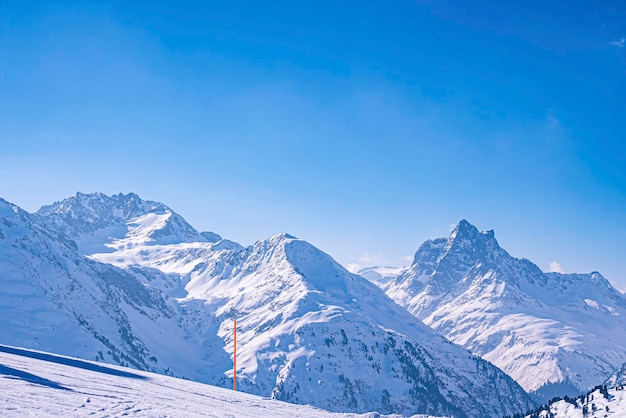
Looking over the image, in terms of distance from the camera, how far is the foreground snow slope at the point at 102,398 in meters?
55.0

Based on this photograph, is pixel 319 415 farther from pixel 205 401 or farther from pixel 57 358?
pixel 57 358

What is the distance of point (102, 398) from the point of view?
209 feet

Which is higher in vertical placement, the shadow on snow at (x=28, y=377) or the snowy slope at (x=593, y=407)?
the shadow on snow at (x=28, y=377)

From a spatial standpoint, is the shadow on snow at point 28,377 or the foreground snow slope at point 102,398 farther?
the shadow on snow at point 28,377

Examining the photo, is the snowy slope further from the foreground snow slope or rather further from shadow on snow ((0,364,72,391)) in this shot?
shadow on snow ((0,364,72,391))

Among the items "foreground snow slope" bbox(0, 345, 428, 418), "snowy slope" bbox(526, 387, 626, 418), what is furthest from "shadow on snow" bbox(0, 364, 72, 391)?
"snowy slope" bbox(526, 387, 626, 418)

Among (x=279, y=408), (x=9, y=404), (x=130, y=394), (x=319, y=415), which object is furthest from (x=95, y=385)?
(x=319, y=415)

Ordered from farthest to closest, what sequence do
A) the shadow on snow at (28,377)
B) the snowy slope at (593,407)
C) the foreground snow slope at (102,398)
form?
the snowy slope at (593,407), the shadow on snow at (28,377), the foreground snow slope at (102,398)

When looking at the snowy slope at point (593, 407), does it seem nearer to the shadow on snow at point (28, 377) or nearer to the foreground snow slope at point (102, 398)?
the foreground snow slope at point (102, 398)

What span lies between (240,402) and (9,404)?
34336 millimetres

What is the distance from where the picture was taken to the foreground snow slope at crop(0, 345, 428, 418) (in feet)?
180

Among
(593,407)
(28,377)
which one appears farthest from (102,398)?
(593,407)

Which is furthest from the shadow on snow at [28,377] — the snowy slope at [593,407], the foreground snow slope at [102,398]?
the snowy slope at [593,407]

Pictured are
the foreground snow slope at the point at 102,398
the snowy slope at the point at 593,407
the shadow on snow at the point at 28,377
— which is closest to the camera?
the foreground snow slope at the point at 102,398
